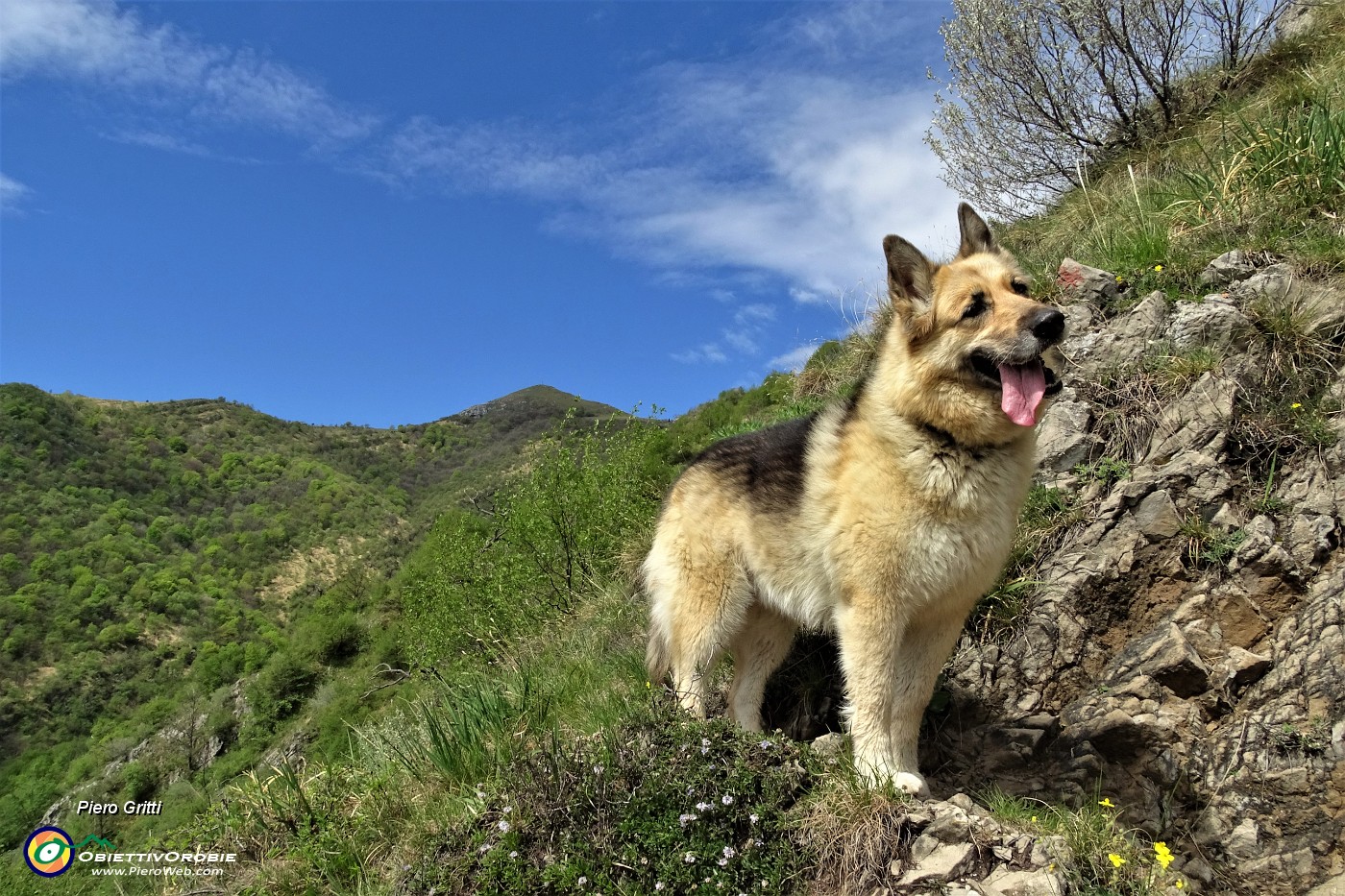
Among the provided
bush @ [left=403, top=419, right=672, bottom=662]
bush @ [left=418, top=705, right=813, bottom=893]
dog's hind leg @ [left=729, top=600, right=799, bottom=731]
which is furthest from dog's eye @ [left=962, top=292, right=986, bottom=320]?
bush @ [left=403, top=419, right=672, bottom=662]

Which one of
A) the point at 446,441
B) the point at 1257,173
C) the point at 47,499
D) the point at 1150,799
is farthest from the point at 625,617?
the point at 446,441

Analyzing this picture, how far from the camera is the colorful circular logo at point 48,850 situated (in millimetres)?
7258

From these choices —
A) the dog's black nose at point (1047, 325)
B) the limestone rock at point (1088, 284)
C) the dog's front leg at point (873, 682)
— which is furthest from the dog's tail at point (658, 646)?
the limestone rock at point (1088, 284)

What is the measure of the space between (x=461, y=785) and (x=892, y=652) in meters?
3.05

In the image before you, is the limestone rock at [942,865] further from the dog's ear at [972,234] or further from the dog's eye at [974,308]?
the dog's ear at [972,234]

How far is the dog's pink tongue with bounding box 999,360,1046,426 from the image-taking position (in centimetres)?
378

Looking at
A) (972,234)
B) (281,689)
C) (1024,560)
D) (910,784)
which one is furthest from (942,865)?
(281,689)

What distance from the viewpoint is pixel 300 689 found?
51469 millimetres

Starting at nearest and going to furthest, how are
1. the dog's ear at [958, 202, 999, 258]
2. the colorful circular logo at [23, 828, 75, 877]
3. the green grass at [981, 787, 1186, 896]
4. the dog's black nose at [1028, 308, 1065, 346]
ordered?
the green grass at [981, 787, 1186, 896] < the dog's black nose at [1028, 308, 1065, 346] < the dog's ear at [958, 202, 999, 258] < the colorful circular logo at [23, 828, 75, 877]

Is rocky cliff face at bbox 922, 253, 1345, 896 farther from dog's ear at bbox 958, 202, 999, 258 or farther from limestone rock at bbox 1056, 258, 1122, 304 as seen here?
dog's ear at bbox 958, 202, 999, 258

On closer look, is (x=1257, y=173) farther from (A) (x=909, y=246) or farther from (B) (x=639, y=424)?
(B) (x=639, y=424)

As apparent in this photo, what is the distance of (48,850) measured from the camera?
24.0ft

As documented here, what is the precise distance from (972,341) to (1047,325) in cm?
36

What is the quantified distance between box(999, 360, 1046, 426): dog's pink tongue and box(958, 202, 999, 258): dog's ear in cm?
112
